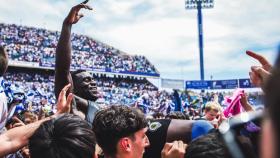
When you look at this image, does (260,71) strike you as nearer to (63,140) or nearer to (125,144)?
(125,144)

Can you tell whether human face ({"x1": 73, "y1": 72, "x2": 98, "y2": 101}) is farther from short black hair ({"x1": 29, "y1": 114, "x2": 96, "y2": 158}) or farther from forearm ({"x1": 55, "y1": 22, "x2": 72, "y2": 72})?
short black hair ({"x1": 29, "y1": 114, "x2": 96, "y2": 158})

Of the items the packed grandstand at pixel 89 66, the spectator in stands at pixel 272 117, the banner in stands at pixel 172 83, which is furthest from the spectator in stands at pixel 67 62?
the banner in stands at pixel 172 83

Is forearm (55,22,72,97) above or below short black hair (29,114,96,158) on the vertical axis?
above

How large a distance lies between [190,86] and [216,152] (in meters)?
50.0

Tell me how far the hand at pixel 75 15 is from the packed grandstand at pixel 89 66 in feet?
115

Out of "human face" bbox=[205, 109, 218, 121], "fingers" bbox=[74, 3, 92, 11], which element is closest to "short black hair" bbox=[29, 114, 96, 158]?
"fingers" bbox=[74, 3, 92, 11]

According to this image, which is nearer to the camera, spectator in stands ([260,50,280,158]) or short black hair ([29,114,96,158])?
spectator in stands ([260,50,280,158])

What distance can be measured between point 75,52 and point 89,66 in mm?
3086

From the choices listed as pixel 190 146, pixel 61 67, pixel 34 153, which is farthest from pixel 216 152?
pixel 61 67

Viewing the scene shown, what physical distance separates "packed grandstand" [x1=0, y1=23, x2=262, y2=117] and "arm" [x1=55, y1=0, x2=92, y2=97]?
1375 inches

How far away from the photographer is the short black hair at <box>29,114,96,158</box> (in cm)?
163

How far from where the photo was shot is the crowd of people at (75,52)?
4409 cm

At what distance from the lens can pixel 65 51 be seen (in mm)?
3496

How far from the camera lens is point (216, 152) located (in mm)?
1394
